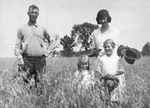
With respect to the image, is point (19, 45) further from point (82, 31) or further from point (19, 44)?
point (82, 31)

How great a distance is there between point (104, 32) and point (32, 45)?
1.12m

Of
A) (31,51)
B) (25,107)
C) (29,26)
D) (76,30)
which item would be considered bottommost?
(25,107)

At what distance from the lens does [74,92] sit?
2.36 metres

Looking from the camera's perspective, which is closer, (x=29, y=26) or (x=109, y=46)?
(x=109, y=46)

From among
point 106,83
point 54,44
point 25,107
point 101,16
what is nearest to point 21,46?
point 54,44

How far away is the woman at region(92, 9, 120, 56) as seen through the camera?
3.68 metres

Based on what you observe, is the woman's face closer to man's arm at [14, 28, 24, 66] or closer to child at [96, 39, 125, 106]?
child at [96, 39, 125, 106]

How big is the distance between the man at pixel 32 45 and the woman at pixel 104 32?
0.80m

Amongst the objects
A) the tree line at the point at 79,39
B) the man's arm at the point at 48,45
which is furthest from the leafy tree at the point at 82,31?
the man's arm at the point at 48,45

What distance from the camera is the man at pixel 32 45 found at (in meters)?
3.99

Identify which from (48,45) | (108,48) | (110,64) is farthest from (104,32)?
(48,45)

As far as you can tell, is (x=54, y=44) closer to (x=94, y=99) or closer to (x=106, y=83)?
(x=106, y=83)

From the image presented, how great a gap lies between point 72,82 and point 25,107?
0.54m

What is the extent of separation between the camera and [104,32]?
3816 mm
